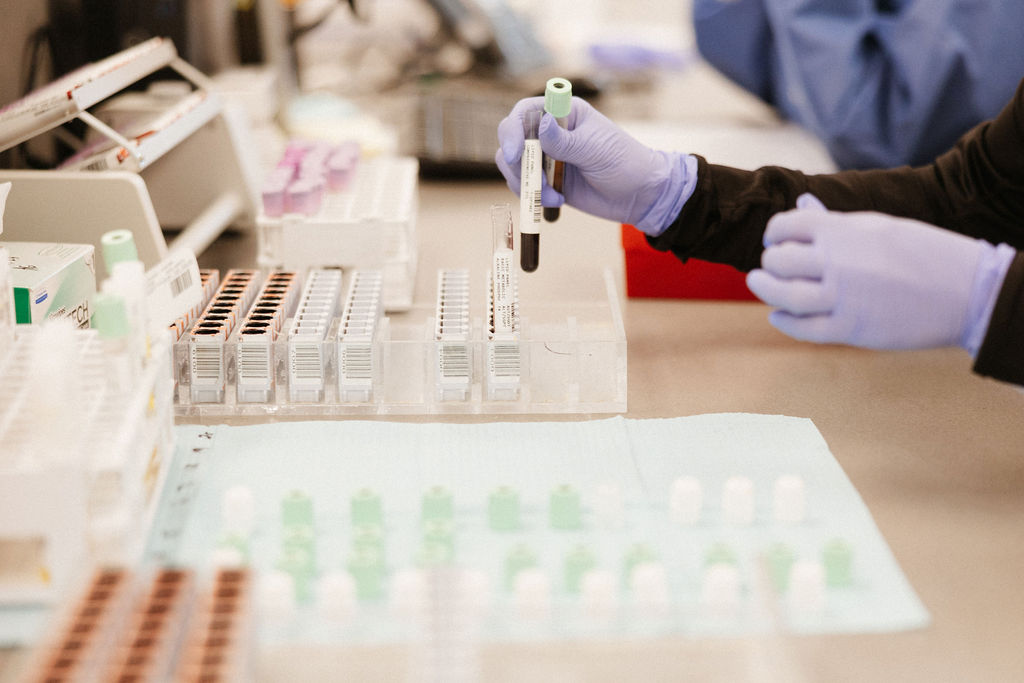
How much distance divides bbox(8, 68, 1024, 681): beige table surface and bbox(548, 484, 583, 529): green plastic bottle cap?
0.16 metres

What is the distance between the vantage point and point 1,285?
102 centimetres

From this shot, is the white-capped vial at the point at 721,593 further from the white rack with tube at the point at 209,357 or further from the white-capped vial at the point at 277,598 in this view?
the white rack with tube at the point at 209,357

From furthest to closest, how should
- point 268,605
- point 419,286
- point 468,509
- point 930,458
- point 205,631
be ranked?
point 419,286
point 930,458
point 468,509
point 268,605
point 205,631

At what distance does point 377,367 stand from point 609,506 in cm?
38

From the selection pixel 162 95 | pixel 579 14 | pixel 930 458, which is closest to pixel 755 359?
pixel 930 458

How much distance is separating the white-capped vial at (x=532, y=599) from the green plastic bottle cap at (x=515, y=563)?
0.13 ft

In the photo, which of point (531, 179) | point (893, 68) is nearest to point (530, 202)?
point (531, 179)

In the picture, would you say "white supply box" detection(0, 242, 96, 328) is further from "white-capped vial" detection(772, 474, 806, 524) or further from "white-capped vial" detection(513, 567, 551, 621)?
"white-capped vial" detection(772, 474, 806, 524)

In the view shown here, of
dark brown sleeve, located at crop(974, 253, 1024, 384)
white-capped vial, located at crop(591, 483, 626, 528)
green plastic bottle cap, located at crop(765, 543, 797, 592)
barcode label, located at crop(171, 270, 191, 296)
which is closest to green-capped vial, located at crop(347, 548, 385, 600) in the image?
white-capped vial, located at crop(591, 483, 626, 528)

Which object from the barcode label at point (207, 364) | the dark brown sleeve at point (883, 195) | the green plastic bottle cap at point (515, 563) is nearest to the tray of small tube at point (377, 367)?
the barcode label at point (207, 364)

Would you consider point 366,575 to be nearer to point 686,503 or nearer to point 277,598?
point 277,598

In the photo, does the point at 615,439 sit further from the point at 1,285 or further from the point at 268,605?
the point at 1,285

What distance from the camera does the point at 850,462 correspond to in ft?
3.75

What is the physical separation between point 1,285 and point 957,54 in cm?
151
